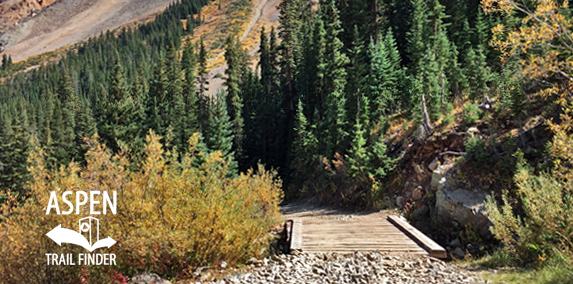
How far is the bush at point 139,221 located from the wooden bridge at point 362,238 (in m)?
2.41

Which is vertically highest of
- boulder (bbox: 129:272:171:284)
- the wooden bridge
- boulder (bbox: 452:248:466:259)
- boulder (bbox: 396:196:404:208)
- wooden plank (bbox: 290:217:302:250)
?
boulder (bbox: 129:272:171:284)

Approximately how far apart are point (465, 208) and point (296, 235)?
246 inches

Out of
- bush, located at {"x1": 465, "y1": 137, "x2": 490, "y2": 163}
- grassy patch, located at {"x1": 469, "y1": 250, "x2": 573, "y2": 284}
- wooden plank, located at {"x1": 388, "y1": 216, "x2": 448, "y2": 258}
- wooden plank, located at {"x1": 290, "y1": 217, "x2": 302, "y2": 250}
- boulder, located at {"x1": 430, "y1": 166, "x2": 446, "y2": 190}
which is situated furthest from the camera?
boulder, located at {"x1": 430, "y1": 166, "x2": 446, "y2": 190}

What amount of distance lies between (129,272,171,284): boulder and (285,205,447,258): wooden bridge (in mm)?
3930

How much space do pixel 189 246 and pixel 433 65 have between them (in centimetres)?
2337

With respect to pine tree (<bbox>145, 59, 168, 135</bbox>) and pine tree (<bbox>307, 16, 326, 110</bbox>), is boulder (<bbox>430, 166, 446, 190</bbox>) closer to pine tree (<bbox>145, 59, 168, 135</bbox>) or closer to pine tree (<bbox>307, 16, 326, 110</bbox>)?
pine tree (<bbox>307, 16, 326, 110</bbox>)

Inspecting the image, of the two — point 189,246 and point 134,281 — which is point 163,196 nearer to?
point 189,246

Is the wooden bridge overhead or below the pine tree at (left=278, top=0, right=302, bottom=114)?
below

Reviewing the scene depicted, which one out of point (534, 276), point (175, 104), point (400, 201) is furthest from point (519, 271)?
point (175, 104)

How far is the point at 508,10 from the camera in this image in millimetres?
7469

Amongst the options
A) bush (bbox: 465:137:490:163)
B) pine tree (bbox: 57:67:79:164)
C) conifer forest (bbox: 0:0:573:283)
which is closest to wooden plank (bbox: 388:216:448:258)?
conifer forest (bbox: 0:0:573:283)

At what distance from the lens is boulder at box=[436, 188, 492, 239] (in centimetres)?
1320

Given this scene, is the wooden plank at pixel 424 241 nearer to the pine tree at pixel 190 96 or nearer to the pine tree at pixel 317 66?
the pine tree at pixel 317 66

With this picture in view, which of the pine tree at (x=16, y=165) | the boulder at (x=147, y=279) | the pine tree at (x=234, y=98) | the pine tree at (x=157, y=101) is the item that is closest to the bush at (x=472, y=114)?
the boulder at (x=147, y=279)
